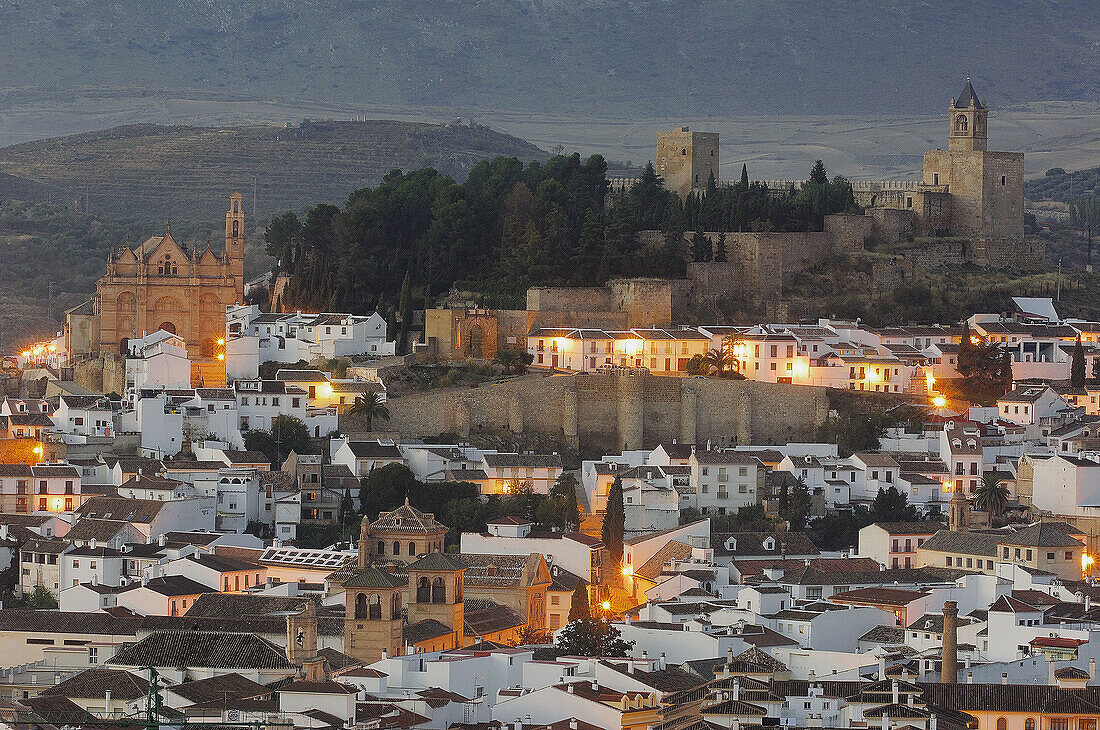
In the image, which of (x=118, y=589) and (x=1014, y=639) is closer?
(x=1014, y=639)

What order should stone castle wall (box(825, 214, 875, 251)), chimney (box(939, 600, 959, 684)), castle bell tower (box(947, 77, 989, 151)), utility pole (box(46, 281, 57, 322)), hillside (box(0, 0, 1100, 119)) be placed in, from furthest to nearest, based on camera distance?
hillside (box(0, 0, 1100, 119)) < utility pole (box(46, 281, 57, 322)) < castle bell tower (box(947, 77, 989, 151)) < stone castle wall (box(825, 214, 875, 251)) < chimney (box(939, 600, 959, 684))

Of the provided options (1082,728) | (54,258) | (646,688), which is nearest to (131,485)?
(646,688)

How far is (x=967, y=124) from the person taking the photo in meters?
53.4

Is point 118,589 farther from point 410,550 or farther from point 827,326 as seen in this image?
point 827,326

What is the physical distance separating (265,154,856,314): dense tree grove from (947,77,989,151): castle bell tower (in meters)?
4.17

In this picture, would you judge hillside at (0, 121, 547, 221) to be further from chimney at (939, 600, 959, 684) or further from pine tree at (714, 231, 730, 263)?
chimney at (939, 600, 959, 684)

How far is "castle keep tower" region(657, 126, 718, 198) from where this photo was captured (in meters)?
52.5

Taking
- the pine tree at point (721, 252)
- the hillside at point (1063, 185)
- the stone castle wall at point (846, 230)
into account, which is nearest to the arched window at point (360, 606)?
the pine tree at point (721, 252)

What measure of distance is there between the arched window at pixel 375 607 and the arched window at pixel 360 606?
8 centimetres

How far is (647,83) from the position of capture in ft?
353

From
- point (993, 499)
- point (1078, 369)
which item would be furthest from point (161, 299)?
point (1078, 369)

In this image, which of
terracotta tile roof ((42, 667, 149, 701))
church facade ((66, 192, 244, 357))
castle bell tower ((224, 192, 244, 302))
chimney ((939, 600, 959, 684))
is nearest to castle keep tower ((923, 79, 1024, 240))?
castle bell tower ((224, 192, 244, 302))

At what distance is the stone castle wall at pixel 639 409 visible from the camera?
136ft

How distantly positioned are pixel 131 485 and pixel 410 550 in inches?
282
